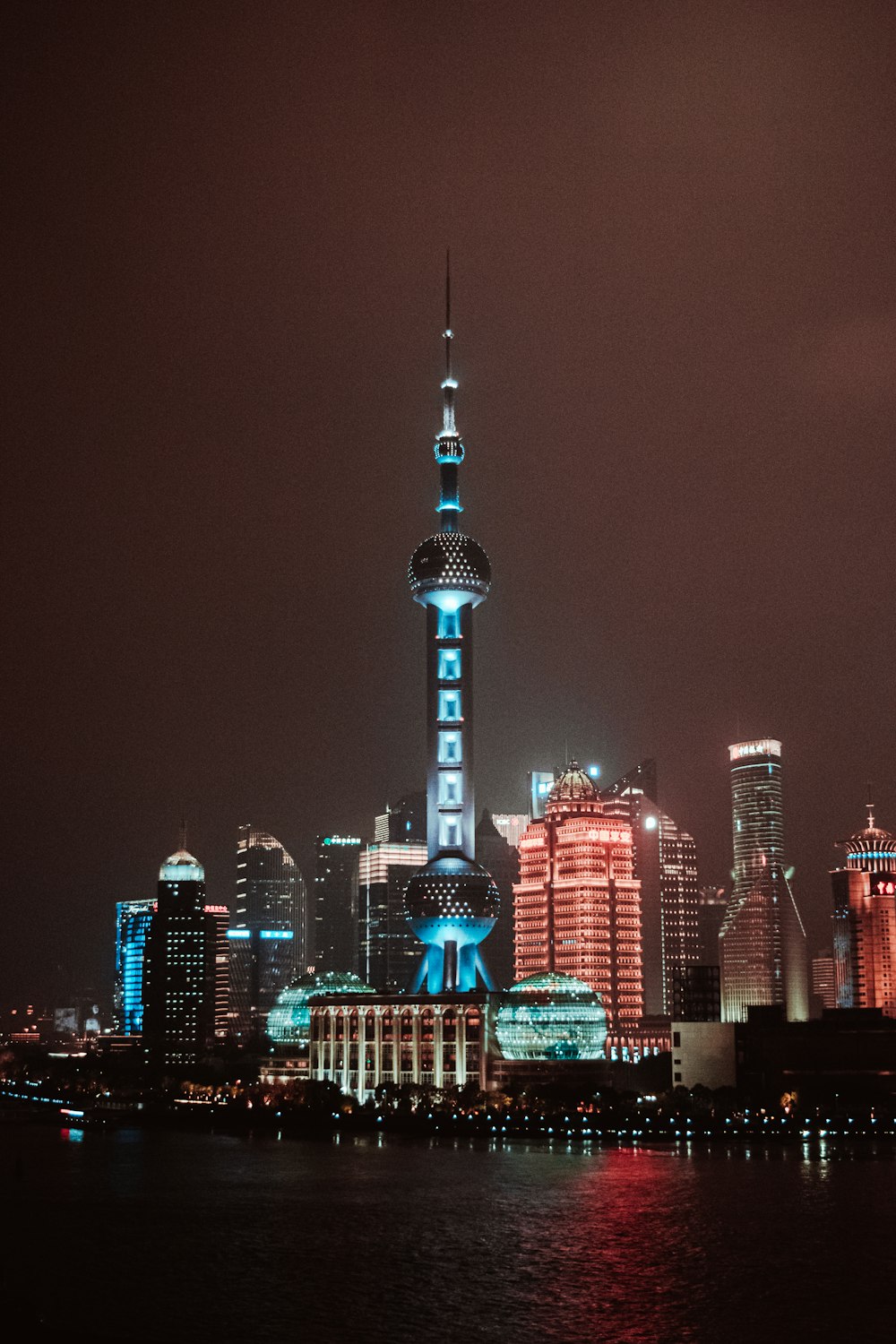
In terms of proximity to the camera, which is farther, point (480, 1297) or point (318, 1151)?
point (318, 1151)

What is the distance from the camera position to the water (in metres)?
77.7

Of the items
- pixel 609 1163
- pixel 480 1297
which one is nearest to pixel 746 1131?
pixel 609 1163

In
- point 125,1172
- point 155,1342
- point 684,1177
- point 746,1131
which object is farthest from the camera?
point 746,1131

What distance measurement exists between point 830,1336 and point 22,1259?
43.7 metres

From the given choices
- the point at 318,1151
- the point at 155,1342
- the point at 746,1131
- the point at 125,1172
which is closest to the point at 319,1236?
the point at 155,1342

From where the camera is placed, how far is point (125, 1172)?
146875 millimetres

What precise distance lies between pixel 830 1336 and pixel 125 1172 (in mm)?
85189

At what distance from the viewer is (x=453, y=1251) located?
98.2 m

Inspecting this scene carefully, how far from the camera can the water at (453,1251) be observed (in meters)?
77.7

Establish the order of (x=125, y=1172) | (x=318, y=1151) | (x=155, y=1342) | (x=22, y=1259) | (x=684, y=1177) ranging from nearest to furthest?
(x=155, y=1342), (x=22, y=1259), (x=684, y=1177), (x=125, y=1172), (x=318, y=1151)

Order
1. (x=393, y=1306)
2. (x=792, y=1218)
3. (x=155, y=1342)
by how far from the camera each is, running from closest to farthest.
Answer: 1. (x=155, y=1342)
2. (x=393, y=1306)
3. (x=792, y=1218)

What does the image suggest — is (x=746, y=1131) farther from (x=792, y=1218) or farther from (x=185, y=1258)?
(x=185, y=1258)

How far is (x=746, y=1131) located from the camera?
18762 centimetres

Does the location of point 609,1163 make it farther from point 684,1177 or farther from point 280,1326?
point 280,1326
